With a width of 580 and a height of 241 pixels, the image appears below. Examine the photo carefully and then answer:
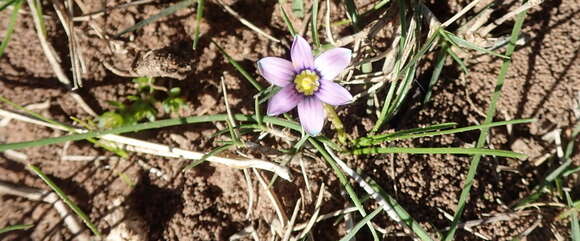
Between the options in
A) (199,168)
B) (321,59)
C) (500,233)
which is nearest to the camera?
(321,59)

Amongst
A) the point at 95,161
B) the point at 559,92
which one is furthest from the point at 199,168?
the point at 559,92

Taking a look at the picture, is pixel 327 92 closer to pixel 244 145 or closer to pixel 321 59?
pixel 321 59

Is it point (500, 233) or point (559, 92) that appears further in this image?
point (559, 92)

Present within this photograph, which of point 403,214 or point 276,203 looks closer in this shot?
point 403,214

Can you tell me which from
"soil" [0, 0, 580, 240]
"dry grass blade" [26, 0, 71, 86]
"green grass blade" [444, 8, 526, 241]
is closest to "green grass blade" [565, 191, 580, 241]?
"soil" [0, 0, 580, 240]

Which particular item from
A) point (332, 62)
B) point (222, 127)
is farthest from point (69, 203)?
point (332, 62)

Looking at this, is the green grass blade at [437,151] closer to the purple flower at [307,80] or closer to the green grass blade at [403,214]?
the green grass blade at [403,214]

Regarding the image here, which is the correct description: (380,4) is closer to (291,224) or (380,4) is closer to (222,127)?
(222,127)

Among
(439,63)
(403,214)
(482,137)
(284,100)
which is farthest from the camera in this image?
(439,63)
